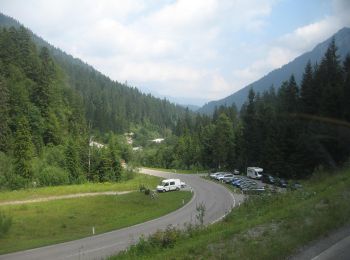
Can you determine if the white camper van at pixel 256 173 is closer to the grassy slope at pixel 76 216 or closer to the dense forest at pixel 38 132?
the grassy slope at pixel 76 216

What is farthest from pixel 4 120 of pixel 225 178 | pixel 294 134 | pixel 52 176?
pixel 294 134

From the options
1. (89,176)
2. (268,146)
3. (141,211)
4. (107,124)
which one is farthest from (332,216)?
(107,124)

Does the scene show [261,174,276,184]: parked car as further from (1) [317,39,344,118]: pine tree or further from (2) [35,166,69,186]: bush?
(2) [35,166,69,186]: bush

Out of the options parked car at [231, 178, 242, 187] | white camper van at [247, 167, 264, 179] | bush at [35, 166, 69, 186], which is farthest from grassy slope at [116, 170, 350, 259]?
bush at [35, 166, 69, 186]

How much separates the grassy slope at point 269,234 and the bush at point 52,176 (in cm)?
6692

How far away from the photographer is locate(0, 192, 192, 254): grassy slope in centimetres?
3416

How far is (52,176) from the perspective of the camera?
7881 centimetres

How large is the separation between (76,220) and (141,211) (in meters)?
8.99

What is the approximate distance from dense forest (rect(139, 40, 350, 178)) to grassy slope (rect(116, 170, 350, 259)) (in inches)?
659

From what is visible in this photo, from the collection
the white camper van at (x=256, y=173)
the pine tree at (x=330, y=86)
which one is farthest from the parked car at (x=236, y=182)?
the pine tree at (x=330, y=86)

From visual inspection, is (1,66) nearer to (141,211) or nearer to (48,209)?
(48,209)

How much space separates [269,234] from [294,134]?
2189 inches

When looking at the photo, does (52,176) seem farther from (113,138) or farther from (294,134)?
(294,134)

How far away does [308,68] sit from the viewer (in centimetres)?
7788
